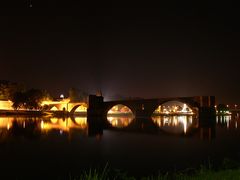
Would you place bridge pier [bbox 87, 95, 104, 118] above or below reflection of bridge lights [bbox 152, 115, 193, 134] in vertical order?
above

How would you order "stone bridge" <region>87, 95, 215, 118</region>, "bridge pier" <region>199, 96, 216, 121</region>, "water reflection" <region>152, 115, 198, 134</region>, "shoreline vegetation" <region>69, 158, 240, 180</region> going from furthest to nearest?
"stone bridge" <region>87, 95, 215, 118</region> < "bridge pier" <region>199, 96, 216, 121</region> < "water reflection" <region>152, 115, 198, 134</region> < "shoreline vegetation" <region>69, 158, 240, 180</region>

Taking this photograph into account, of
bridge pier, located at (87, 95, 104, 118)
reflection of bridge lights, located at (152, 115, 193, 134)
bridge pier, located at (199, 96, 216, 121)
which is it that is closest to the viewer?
reflection of bridge lights, located at (152, 115, 193, 134)

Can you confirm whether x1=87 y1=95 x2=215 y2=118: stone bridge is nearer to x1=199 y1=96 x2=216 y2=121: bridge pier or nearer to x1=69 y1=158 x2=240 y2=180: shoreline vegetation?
x1=199 y1=96 x2=216 y2=121: bridge pier

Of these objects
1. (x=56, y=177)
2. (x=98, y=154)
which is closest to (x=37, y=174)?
(x=56, y=177)

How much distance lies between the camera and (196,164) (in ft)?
50.2

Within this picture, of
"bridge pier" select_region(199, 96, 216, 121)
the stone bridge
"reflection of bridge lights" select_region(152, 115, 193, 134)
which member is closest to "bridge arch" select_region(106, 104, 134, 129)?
the stone bridge

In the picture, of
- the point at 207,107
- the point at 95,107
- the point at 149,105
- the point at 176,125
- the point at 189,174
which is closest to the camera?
the point at 189,174

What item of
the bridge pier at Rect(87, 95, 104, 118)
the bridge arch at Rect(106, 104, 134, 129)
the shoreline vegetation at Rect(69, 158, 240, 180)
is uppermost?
the bridge pier at Rect(87, 95, 104, 118)

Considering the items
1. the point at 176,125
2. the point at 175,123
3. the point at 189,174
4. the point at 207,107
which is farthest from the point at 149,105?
the point at 189,174

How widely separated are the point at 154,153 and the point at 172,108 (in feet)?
468

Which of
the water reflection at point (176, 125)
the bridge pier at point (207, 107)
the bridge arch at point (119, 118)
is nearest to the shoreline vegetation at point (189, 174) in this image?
the water reflection at point (176, 125)

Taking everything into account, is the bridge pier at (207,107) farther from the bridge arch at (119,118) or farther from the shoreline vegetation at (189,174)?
the shoreline vegetation at (189,174)

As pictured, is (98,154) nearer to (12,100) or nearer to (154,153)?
(154,153)

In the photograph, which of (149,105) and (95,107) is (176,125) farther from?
(95,107)
